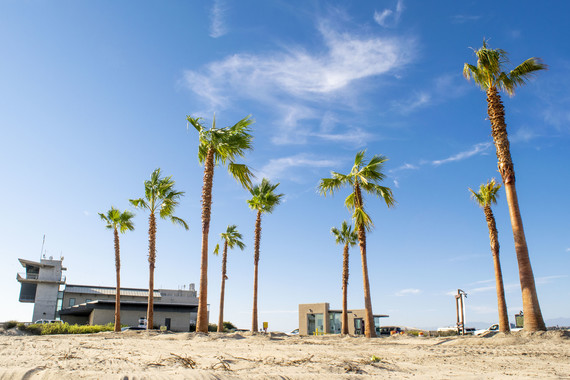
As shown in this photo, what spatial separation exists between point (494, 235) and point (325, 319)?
83.6 ft

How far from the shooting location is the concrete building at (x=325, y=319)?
151 feet

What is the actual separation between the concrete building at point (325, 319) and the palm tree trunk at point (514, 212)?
30.8 metres

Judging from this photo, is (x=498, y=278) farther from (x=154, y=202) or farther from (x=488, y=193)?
(x=154, y=202)

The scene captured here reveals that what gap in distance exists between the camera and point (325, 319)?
4638 cm

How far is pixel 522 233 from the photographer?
639 inches

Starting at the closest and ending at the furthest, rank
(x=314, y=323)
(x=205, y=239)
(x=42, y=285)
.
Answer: (x=205, y=239), (x=314, y=323), (x=42, y=285)

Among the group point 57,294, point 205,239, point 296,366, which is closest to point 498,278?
point 205,239

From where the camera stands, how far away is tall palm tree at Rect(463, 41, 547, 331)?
15.5 m

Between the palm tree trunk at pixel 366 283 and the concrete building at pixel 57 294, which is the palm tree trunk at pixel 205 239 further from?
the concrete building at pixel 57 294

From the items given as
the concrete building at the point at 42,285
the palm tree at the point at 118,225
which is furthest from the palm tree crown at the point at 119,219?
the concrete building at the point at 42,285

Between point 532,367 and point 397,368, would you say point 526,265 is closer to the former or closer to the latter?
point 532,367

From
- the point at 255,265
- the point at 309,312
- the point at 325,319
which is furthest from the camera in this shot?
the point at 309,312

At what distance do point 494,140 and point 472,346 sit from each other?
9191mm

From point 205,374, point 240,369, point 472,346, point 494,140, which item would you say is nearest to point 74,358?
point 240,369
